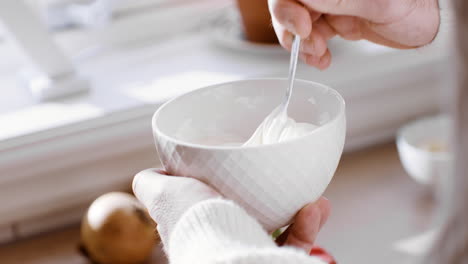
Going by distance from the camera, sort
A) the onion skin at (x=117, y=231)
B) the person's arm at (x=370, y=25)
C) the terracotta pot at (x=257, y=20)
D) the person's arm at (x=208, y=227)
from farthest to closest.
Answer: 1. the terracotta pot at (x=257, y=20)
2. the onion skin at (x=117, y=231)
3. the person's arm at (x=370, y=25)
4. the person's arm at (x=208, y=227)

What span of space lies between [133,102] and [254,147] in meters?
0.60

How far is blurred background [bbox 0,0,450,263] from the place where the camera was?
982mm

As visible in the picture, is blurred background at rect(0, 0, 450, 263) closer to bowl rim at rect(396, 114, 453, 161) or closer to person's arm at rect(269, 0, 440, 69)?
bowl rim at rect(396, 114, 453, 161)

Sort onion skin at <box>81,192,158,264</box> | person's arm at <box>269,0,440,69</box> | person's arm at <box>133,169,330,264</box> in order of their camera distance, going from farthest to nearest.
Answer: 1. onion skin at <box>81,192,158,264</box>
2. person's arm at <box>269,0,440,69</box>
3. person's arm at <box>133,169,330,264</box>

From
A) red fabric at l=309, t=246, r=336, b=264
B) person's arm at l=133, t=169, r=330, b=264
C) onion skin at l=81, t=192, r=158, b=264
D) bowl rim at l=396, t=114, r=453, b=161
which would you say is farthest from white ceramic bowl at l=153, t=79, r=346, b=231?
bowl rim at l=396, t=114, r=453, b=161

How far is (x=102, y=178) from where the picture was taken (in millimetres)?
1037

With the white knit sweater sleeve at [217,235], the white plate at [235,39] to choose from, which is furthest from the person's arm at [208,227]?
the white plate at [235,39]

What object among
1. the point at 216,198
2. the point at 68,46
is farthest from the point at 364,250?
the point at 68,46

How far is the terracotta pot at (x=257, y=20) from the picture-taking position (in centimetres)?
110

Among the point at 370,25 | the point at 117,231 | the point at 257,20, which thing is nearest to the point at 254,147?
the point at 370,25

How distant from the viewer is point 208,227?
0.47 m

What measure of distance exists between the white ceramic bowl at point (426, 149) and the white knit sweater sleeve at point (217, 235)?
0.55 meters

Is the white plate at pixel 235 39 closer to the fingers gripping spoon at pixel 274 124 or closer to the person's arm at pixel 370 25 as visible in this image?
the person's arm at pixel 370 25

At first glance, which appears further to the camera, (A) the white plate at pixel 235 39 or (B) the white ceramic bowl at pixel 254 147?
(A) the white plate at pixel 235 39
